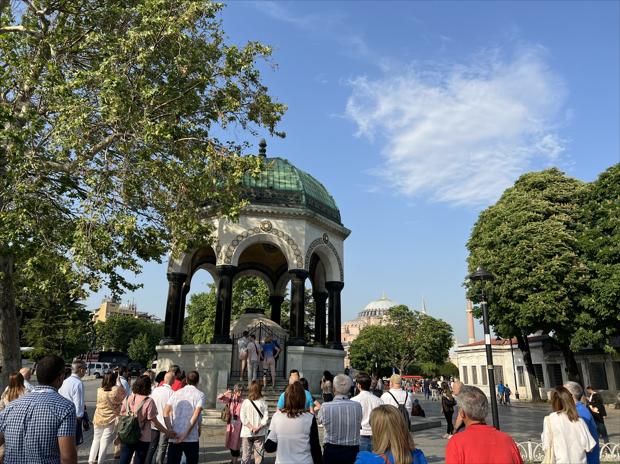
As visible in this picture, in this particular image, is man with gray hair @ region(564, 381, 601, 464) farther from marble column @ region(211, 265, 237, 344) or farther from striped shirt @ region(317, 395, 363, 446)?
marble column @ region(211, 265, 237, 344)

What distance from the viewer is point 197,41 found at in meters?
12.0

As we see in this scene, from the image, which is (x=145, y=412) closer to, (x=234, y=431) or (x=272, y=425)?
(x=234, y=431)

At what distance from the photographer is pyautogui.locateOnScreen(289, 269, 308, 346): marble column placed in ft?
53.4

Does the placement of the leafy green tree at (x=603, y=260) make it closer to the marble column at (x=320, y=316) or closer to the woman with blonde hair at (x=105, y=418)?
the marble column at (x=320, y=316)

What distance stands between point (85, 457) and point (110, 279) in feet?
13.7

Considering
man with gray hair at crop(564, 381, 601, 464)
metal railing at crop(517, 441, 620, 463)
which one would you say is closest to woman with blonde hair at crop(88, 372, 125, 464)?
man with gray hair at crop(564, 381, 601, 464)

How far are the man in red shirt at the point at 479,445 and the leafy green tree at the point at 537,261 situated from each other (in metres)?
20.9

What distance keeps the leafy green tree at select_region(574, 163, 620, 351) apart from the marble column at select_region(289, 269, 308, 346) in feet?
54.7

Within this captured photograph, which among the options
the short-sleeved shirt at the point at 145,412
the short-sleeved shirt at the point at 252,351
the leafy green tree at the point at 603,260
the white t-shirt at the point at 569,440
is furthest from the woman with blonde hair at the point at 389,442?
the leafy green tree at the point at 603,260

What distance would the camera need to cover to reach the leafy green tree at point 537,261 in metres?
24.6

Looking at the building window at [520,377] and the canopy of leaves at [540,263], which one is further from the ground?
the canopy of leaves at [540,263]

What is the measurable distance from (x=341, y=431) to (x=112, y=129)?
29.4ft

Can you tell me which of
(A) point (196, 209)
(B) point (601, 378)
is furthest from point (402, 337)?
(A) point (196, 209)

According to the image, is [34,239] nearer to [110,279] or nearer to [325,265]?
[110,279]
